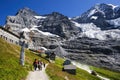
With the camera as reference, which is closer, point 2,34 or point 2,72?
point 2,72

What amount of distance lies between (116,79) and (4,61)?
13133cm

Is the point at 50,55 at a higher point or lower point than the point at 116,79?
higher

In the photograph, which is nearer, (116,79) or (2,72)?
(2,72)

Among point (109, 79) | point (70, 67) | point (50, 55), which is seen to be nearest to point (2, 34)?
point (50, 55)

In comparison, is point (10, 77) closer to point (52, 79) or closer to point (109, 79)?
point (52, 79)

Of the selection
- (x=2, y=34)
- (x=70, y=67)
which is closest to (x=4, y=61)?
(x=70, y=67)

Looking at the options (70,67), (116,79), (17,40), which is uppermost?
(17,40)

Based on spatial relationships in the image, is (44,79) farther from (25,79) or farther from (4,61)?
(4,61)

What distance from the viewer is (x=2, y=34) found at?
115 m

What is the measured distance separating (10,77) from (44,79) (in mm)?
7167

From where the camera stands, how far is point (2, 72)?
117 ft

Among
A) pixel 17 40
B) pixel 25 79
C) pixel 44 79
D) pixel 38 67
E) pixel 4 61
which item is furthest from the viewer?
pixel 17 40

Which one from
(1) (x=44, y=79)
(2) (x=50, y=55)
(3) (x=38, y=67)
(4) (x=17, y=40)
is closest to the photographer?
(1) (x=44, y=79)

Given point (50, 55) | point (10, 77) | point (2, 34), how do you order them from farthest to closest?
point (50, 55) < point (2, 34) < point (10, 77)
